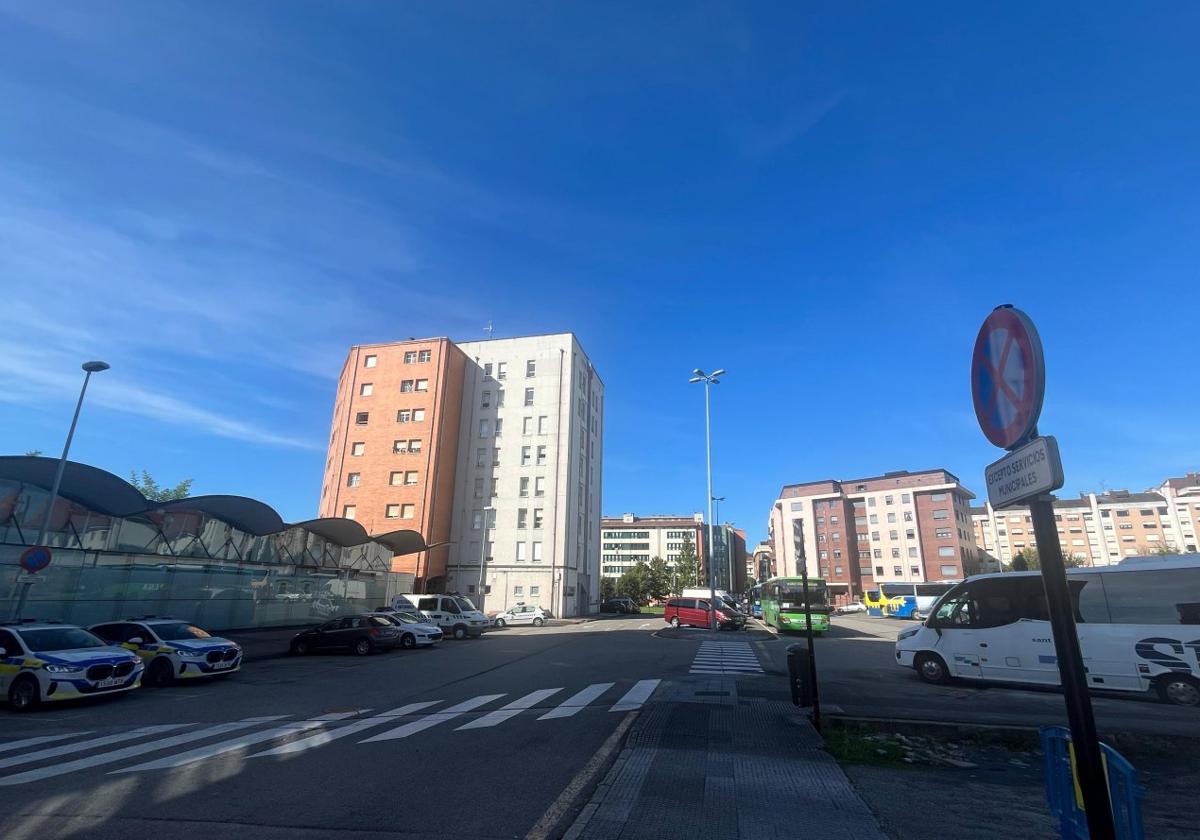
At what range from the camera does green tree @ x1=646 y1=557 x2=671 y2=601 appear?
76906mm

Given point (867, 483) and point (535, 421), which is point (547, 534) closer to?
point (535, 421)

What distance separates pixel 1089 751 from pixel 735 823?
3334 mm

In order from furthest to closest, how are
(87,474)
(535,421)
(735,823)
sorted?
(535,421)
(87,474)
(735,823)

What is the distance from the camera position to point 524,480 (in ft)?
179

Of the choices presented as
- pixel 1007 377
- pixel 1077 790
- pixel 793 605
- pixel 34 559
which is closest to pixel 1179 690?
pixel 1077 790

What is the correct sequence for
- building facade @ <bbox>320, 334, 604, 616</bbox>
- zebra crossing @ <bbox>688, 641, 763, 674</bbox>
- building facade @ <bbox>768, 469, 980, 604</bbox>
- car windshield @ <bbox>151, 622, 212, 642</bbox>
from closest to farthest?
1. car windshield @ <bbox>151, 622, 212, 642</bbox>
2. zebra crossing @ <bbox>688, 641, 763, 674</bbox>
3. building facade @ <bbox>320, 334, 604, 616</bbox>
4. building facade @ <bbox>768, 469, 980, 604</bbox>

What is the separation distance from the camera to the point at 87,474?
20.4 metres

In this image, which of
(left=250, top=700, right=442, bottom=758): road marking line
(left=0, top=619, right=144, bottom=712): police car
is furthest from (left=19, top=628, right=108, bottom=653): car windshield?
(left=250, top=700, right=442, bottom=758): road marking line

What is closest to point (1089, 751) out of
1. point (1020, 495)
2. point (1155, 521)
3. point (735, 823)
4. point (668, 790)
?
point (1020, 495)

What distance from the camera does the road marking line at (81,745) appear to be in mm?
7739

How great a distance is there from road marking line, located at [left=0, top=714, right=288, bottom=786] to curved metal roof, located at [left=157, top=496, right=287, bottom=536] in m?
17.1

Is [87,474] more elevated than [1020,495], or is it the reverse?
[87,474]

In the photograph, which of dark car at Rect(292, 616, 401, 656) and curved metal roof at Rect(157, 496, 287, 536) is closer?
dark car at Rect(292, 616, 401, 656)

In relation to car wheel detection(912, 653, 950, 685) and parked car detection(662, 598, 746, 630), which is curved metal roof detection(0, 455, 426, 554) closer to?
parked car detection(662, 598, 746, 630)
